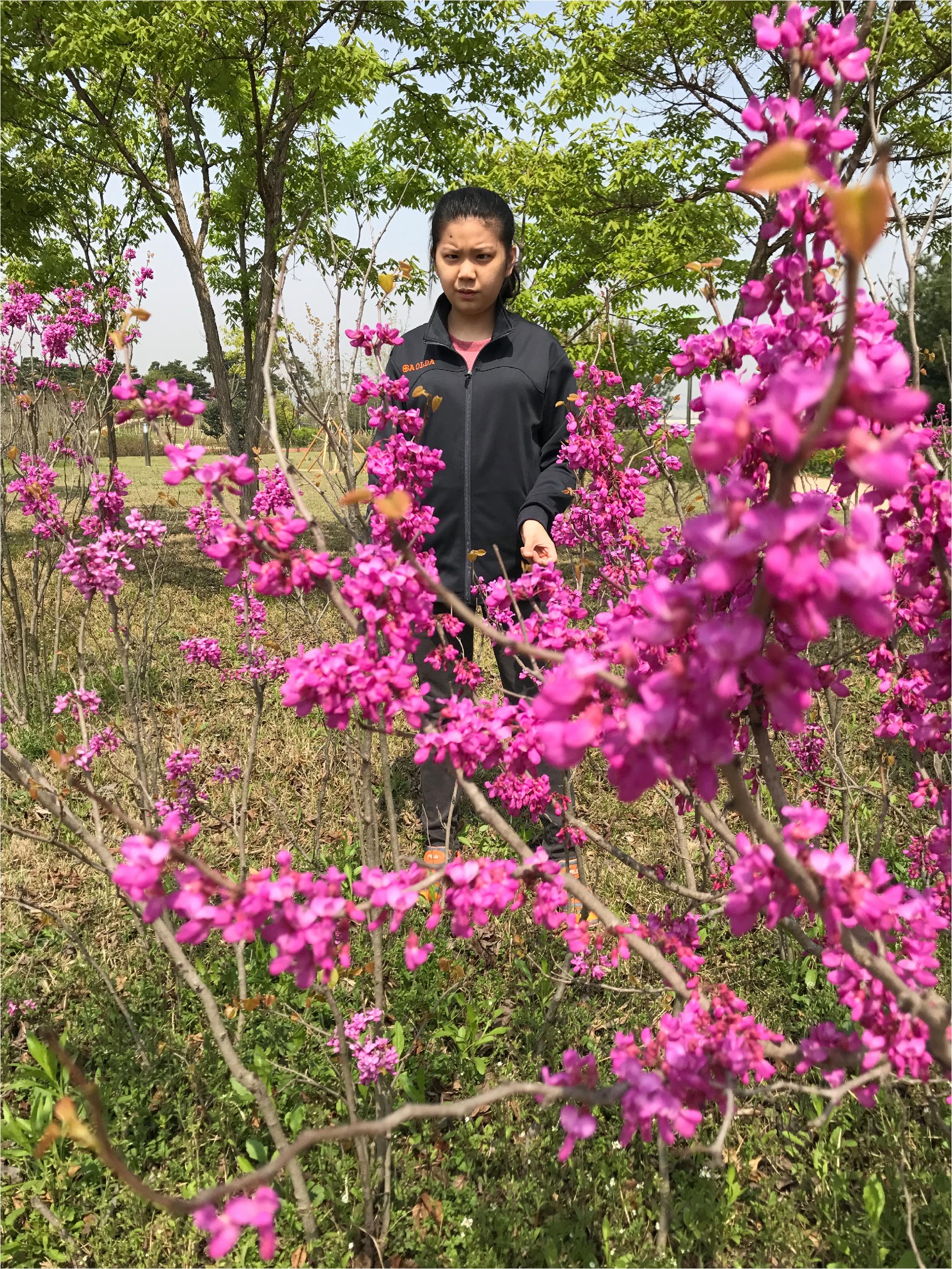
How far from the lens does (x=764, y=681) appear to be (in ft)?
2.60

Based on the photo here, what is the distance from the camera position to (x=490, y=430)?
3.01 metres

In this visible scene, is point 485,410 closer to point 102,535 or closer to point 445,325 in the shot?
point 445,325

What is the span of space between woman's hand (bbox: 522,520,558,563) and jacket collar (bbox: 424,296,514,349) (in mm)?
861

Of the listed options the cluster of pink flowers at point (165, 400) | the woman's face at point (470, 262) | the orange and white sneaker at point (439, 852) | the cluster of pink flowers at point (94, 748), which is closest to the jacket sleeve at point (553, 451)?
the woman's face at point (470, 262)

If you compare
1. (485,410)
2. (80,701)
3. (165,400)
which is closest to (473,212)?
(485,410)

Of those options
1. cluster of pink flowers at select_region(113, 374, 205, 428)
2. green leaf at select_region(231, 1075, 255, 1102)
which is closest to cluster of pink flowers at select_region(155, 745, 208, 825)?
green leaf at select_region(231, 1075, 255, 1102)

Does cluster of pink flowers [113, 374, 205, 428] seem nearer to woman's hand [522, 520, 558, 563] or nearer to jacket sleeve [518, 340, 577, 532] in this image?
woman's hand [522, 520, 558, 563]

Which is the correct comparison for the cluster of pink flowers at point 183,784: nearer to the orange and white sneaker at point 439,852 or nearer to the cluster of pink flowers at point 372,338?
the orange and white sneaker at point 439,852

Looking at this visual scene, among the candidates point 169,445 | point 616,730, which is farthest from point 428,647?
point 616,730

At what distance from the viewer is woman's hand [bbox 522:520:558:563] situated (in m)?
2.40

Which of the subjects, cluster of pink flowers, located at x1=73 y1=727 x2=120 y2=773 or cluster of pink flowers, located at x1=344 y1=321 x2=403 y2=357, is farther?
cluster of pink flowers, located at x1=73 y1=727 x2=120 y2=773

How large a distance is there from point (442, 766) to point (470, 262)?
2.14 m

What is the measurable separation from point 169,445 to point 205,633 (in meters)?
5.69

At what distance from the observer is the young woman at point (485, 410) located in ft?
9.35
